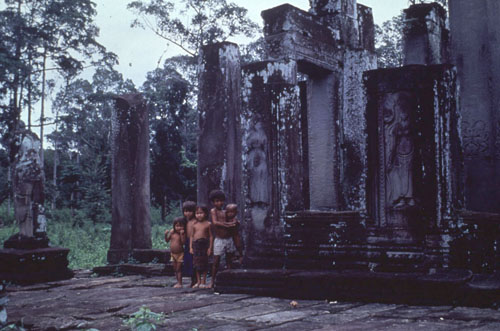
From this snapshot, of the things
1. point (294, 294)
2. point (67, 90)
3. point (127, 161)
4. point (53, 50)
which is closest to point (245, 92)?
point (294, 294)

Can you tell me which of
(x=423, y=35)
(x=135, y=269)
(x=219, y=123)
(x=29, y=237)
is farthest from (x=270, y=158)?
(x=29, y=237)

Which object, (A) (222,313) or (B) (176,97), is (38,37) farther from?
(A) (222,313)

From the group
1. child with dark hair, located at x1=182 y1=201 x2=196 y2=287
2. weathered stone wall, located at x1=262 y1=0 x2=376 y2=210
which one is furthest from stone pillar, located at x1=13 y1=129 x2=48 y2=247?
weathered stone wall, located at x1=262 y1=0 x2=376 y2=210

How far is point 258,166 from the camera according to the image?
21.9 feet

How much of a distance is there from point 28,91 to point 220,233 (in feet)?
68.3

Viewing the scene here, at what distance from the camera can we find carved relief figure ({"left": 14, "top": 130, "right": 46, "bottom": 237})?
8719 millimetres

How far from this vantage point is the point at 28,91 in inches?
957

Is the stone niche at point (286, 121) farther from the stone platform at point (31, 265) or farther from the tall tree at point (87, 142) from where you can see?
the tall tree at point (87, 142)

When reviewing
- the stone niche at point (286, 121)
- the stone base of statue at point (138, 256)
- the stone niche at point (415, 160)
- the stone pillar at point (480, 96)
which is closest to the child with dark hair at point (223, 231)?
the stone niche at point (286, 121)

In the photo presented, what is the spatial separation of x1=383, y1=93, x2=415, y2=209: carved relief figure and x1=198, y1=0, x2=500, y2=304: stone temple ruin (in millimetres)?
11

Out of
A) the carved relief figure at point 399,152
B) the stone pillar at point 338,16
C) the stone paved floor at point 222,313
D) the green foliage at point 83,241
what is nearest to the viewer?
the stone paved floor at point 222,313

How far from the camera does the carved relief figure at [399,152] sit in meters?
5.43

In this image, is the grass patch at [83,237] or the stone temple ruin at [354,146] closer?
the stone temple ruin at [354,146]

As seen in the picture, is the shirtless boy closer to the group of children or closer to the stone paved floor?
the group of children
